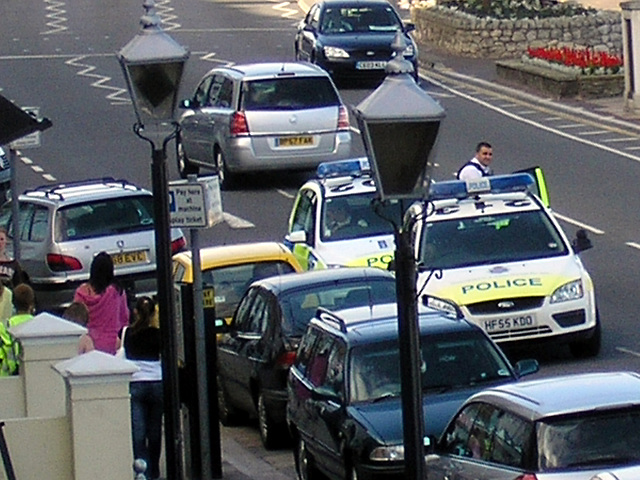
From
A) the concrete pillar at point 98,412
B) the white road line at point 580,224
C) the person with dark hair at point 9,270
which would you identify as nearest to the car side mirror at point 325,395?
the concrete pillar at point 98,412

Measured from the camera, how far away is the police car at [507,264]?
1806 cm

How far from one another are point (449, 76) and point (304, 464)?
89.7 feet

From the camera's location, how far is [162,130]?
1341cm

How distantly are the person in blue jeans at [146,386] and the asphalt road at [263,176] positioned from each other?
8.71 ft

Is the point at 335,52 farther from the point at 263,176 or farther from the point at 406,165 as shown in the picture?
the point at 406,165

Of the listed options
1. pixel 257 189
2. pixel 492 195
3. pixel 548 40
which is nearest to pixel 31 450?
pixel 492 195

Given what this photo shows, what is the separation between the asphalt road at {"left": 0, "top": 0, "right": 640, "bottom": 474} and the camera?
23.1m

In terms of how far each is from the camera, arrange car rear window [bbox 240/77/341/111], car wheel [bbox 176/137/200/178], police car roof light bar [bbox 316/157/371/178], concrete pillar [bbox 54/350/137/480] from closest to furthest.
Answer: concrete pillar [bbox 54/350/137/480]
police car roof light bar [bbox 316/157/371/178]
car rear window [bbox 240/77/341/111]
car wheel [bbox 176/137/200/178]

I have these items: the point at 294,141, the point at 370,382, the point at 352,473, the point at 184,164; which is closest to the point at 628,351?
the point at 370,382

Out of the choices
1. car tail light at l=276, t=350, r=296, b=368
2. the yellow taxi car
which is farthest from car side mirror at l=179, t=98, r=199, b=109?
car tail light at l=276, t=350, r=296, b=368

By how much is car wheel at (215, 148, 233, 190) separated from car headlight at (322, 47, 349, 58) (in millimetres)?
9420

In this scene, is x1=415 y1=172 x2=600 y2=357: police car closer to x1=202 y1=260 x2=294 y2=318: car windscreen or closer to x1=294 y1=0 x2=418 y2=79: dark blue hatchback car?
x1=202 y1=260 x2=294 y2=318: car windscreen

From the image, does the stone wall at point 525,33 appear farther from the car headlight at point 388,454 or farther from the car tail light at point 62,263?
the car headlight at point 388,454

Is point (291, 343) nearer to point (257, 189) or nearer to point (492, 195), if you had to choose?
point (492, 195)
